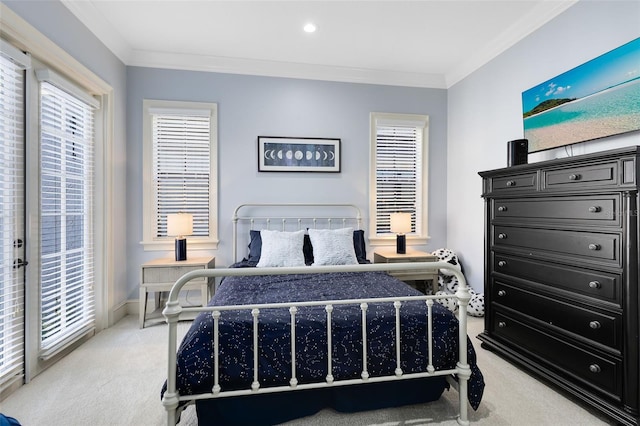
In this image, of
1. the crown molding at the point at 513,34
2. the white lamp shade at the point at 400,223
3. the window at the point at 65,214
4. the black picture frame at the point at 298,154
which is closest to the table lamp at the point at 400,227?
the white lamp shade at the point at 400,223

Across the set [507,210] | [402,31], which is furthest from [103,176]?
[507,210]

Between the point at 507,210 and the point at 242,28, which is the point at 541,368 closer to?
the point at 507,210

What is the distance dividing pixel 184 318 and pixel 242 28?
9.95 ft

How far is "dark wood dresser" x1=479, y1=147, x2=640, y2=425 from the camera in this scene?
1572 millimetres

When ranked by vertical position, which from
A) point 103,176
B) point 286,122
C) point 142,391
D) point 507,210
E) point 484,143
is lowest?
point 142,391

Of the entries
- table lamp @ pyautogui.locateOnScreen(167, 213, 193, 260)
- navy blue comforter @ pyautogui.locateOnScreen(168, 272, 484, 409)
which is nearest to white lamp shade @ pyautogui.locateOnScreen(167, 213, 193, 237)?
table lamp @ pyautogui.locateOnScreen(167, 213, 193, 260)

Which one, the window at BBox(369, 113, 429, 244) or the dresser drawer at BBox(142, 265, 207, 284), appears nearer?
the dresser drawer at BBox(142, 265, 207, 284)

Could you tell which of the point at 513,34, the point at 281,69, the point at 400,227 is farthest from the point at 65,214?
the point at 513,34

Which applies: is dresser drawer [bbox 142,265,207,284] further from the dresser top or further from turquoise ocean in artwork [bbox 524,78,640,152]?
turquoise ocean in artwork [bbox 524,78,640,152]

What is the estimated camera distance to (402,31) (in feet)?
9.61

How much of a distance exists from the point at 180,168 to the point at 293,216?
1.46 metres

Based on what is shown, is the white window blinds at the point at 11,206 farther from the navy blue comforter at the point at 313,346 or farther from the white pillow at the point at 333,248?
the white pillow at the point at 333,248

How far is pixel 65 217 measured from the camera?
2.47 m

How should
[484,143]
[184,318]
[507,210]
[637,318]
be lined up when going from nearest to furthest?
[637,318] → [507,210] → [184,318] → [484,143]
